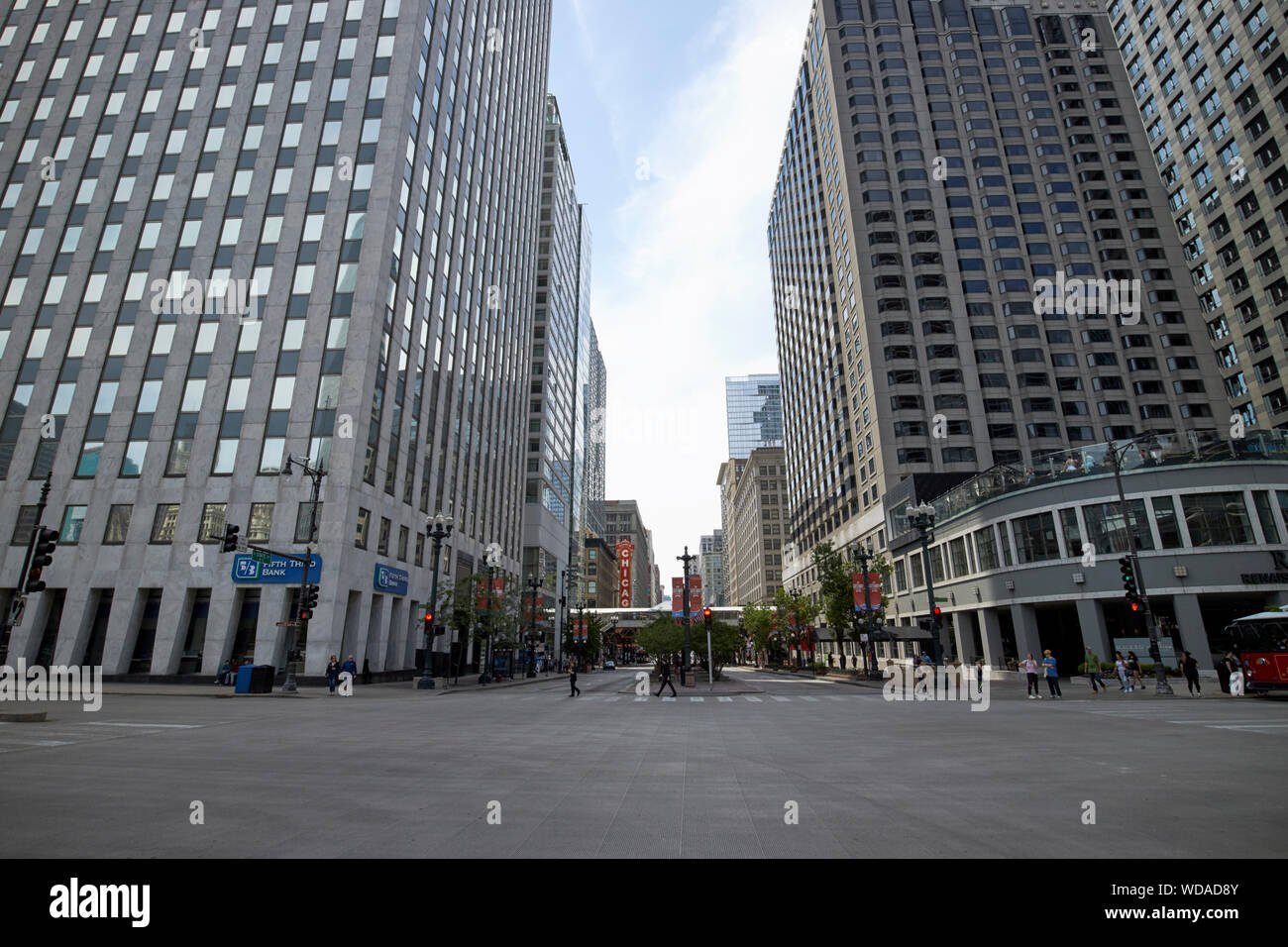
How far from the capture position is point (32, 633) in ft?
117

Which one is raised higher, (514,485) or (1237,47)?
(1237,47)

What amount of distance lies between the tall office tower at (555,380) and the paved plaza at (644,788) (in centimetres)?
6563

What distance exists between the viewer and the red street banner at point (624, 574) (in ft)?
517

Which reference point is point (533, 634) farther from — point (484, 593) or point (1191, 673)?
point (1191, 673)

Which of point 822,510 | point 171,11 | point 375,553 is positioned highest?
point 171,11

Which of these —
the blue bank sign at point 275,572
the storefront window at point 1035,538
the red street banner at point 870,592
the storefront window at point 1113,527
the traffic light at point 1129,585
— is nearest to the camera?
the traffic light at point 1129,585

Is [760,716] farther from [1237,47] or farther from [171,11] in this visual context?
[1237,47]

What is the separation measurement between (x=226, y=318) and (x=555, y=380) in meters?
55.3

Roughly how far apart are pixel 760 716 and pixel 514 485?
5523 centimetres

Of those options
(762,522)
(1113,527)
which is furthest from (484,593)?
(762,522)

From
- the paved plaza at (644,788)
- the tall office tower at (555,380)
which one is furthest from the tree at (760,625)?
the paved plaza at (644,788)

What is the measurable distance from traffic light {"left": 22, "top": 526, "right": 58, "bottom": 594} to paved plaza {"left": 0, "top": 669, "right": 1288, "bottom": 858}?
11.5 ft

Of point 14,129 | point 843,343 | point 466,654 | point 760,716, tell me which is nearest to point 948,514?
point 843,343

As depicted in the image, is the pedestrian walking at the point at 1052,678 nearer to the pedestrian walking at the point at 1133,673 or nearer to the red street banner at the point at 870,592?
the pedestrian walking at the point at 1133,673
